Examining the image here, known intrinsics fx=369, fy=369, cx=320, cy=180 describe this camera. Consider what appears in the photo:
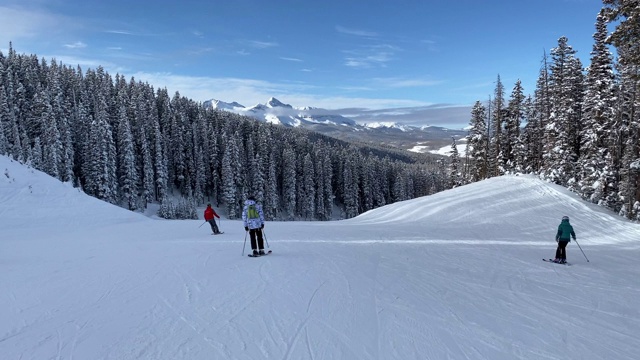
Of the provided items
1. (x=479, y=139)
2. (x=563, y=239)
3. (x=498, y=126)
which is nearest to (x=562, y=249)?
(x=563, y=239)

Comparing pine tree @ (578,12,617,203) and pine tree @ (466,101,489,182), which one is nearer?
pine tree @ (578,12,617,203)

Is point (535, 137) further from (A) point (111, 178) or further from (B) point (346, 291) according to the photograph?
(A) point (111, 178)

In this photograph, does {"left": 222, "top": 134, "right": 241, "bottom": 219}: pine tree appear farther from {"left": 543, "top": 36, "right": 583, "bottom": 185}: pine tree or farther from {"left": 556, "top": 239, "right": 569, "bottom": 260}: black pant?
{"left": 556, "top": 239, "right": 569, "bottom": 260}: black pant

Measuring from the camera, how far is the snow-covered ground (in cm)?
554

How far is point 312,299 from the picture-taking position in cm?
766

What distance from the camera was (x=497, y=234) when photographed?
21875 mm

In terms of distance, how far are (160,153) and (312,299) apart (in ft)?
210

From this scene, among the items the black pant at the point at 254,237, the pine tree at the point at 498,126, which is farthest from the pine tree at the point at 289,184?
the black pant at the point at 254,237

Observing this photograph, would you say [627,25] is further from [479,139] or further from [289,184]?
[289,184]

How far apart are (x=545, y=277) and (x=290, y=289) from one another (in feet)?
26.6

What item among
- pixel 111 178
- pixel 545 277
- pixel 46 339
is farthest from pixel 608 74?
pixel 111 178

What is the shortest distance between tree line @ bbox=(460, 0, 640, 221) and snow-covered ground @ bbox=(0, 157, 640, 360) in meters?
9.50

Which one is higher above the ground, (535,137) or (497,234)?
(535,137)

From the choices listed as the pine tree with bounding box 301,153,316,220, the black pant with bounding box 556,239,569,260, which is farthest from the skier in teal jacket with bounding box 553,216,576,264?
the pine tree with bounding box 301,153,316,220
